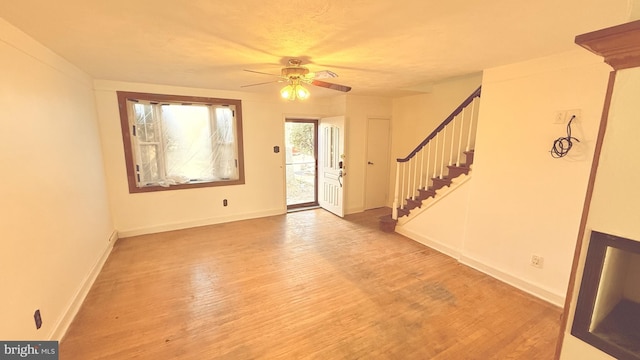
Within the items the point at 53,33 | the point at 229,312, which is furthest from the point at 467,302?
the point at 53,33

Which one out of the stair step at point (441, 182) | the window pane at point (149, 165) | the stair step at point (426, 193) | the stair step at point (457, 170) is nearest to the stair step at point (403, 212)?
the stair step at point (426, 193)

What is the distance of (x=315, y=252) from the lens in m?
3.48

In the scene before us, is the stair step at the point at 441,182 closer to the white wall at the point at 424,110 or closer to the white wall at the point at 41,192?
the white wall at the point at 424,110

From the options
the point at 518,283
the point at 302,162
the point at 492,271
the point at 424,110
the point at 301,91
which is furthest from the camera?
the point at 302,162

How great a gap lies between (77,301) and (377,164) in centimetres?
483

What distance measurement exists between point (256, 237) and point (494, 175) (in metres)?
3.30

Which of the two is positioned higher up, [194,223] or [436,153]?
[436,153]

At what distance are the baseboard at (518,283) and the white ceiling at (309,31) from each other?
7.38 ft

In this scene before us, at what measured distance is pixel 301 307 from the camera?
2.37m

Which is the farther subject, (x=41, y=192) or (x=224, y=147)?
(x=224, y=147)

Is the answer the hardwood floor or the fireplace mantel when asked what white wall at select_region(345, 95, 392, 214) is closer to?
the hardwood floor

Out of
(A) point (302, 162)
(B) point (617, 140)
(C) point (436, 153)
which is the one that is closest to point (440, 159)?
(C) point (436, 153)

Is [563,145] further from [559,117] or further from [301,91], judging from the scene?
A: [301,91]

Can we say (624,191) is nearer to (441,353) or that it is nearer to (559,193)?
(441,353)
